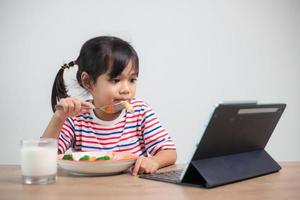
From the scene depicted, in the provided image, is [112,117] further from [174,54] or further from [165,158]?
[174,54]

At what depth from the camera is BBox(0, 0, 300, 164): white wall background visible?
2.89 meters

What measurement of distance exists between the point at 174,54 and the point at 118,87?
1405 millimetres

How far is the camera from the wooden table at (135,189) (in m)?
0.94

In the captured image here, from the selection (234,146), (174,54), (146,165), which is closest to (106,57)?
(146,165)

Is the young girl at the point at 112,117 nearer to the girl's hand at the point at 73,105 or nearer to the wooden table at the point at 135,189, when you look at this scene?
the girl's hand at the point at 73,105

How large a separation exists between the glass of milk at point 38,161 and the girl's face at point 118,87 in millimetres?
584

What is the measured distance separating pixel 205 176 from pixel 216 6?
219 centimetres

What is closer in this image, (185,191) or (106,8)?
(185,191)

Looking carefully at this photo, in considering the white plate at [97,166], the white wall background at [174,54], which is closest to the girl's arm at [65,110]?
the white plate at [97,166]

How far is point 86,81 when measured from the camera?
1.80m

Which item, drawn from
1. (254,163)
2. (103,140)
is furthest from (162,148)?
(254,163)

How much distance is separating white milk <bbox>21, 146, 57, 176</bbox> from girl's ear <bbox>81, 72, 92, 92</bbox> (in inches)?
28.5

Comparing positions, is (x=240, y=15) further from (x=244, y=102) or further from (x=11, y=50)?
(x=244, y=102)

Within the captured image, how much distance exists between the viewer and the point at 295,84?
3.20 m
